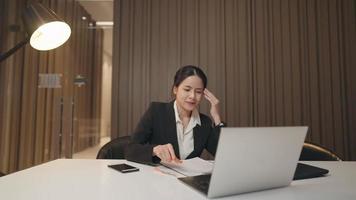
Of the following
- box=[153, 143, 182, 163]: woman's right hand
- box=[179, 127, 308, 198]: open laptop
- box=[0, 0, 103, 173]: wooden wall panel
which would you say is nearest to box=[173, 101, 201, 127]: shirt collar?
box=[153, 143, 182, 163]: woman's right hand

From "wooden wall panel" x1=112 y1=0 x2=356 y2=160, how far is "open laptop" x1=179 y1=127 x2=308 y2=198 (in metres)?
1.48

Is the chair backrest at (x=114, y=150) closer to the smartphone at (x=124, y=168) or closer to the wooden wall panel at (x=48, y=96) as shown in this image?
the smartphone at (x=124, y=168)

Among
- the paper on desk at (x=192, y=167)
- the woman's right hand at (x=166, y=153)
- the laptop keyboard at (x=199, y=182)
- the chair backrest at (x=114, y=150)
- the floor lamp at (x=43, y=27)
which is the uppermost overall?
the floor lamp at (x=43, y=27)

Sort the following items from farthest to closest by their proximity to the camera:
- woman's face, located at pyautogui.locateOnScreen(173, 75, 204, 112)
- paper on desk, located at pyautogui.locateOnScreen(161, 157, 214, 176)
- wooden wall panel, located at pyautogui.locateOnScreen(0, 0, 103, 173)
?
wooden wall panel, located at pyautogui.locateOnScreen(0, 0, 103, 173)
woman's face, located at pyautogui.locateOnScreen(173, 75, 204, 112)
paper on desk, located at pyautogui.locateOnScreen(161, 157, 214, 176)

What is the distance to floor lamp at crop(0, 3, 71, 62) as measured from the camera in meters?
1.15

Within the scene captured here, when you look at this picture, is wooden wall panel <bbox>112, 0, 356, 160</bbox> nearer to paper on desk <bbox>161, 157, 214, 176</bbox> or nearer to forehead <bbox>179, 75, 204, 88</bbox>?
forehead <bbox>179, 75, 204, 88</bbox>

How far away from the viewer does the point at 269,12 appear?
2.26m

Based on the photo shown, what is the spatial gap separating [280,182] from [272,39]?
181 cm

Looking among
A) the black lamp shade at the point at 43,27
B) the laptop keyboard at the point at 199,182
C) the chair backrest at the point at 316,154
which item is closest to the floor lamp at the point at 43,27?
the black lamp shade at the point at 43,27

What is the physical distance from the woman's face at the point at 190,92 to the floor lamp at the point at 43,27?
71 centimetres

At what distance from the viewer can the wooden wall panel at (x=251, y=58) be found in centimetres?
220

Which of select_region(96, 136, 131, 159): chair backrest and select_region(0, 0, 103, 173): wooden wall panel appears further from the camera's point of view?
select_region(0, 0, 103, 173): wooden wall panel

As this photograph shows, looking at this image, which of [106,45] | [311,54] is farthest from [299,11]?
[106,45]

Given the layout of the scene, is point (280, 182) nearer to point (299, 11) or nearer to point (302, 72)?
point (302, 72)
